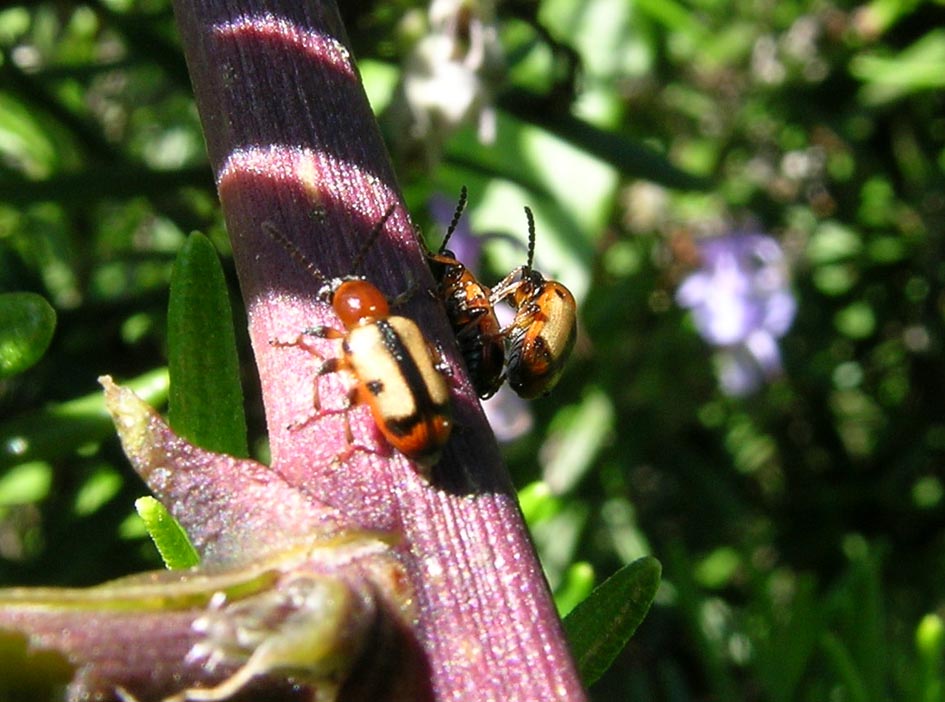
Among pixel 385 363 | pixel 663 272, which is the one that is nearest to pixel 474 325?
pixel 385 363

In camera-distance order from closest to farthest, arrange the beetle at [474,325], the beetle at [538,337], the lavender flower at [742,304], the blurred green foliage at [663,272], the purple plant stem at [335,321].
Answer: the purple plant stem at [335,321], the beetle at [474,325], the beetle at [538,337], the blurred green foliage at [663,272], the lavender flower at [742,304]

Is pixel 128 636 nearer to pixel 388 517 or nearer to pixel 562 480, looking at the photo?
pixel 388 517

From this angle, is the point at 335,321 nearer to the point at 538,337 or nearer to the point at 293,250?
the point at 293,250

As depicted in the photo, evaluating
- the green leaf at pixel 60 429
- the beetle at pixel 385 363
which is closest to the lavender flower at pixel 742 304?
the green leaf at pixel 60 429

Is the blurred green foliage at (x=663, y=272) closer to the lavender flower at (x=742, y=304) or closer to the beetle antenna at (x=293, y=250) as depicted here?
the lavender flower at (x=742, y=304)

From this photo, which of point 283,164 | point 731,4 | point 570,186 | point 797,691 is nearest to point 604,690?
point 797,691

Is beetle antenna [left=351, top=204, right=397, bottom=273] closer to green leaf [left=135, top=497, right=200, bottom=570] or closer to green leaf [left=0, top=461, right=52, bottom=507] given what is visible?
green leaf [left=135, top=497, right=200, bottom=570]

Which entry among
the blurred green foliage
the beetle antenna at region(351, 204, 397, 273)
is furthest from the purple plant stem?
the blurred green foliage
